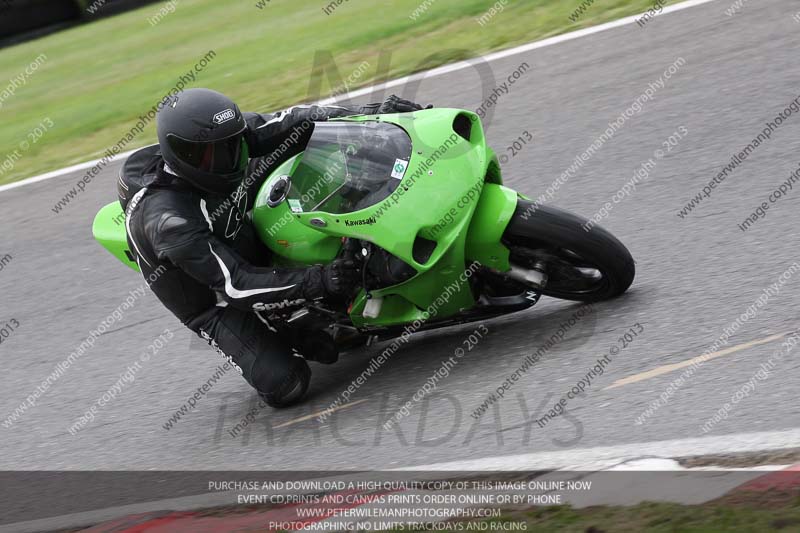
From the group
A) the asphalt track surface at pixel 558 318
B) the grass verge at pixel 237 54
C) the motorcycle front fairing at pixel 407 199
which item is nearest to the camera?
the asphalt track surface at pixel 558 318

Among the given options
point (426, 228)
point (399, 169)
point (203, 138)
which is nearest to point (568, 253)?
point (426, 228)

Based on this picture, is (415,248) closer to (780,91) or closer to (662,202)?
(662,202)

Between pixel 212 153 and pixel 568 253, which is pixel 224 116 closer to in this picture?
pixel 212 153

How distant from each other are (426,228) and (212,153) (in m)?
1.09

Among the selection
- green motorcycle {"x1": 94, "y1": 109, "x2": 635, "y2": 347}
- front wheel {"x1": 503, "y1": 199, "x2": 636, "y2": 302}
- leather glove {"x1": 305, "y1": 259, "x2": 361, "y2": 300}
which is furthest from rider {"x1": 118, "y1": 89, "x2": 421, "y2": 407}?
front wheel {"x1": 503, "y1": 199, "x2": 636, "y2": 302}

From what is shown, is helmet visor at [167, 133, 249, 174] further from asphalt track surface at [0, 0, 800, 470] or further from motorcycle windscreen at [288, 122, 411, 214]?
asphalt track surface at [0, 0, 800, 470]

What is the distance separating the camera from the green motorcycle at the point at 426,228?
4.62 metres

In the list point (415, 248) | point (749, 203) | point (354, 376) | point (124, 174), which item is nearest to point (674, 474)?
point (415, 248)

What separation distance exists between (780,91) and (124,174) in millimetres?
4427

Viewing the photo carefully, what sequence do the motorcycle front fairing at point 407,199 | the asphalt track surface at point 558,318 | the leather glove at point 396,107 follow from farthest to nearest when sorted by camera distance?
1. the leather glove at point 396,107
2. the motorcycle front fairing at point 407,199
3. the asphalt track surface at point 558,318

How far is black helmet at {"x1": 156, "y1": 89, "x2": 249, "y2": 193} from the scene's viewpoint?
4.77m

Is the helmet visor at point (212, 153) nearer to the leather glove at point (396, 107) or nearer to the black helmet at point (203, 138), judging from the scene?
the black helmet at point (203, 138)

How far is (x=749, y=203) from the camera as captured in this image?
5.81 meters

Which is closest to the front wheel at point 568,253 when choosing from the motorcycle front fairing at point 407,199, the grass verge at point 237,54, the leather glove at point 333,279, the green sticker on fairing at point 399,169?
the motorcycle front fairing at point 407,199
